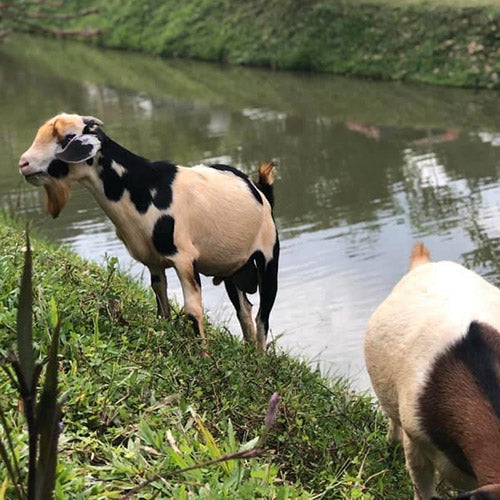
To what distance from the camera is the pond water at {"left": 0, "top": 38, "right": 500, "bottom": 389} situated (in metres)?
8.90

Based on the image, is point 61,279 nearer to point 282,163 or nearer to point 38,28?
point 38,28

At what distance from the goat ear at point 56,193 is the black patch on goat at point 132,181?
0.23 meters

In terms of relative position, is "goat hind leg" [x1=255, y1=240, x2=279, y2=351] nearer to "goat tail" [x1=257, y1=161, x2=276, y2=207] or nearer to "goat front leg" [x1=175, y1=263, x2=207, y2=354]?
"goat tail" [x1=257, y1=161, x2=276, y2=207]

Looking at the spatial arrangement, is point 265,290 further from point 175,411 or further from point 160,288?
point 175,411

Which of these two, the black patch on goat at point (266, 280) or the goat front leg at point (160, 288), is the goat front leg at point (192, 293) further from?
the black patch on goat at point (266, 280)

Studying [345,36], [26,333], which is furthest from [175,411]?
[345,36]

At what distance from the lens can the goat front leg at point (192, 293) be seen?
5754 millimetres

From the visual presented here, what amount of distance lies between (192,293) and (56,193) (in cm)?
99

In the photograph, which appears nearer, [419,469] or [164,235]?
[419,469]

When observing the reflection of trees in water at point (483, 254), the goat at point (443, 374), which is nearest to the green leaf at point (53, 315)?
the goat at point (443, 374)

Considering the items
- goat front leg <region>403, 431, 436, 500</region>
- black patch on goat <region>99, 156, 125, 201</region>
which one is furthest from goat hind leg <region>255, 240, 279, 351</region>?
goat front leg <region>403, 431, 436, 500</region>

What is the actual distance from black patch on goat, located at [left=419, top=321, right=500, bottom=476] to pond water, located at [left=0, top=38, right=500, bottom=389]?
2.66m

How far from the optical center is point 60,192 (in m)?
5.79

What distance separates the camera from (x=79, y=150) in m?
5.66
